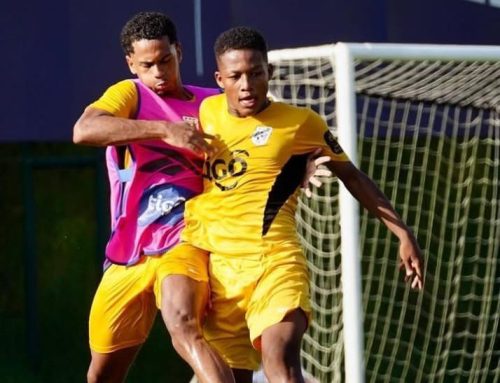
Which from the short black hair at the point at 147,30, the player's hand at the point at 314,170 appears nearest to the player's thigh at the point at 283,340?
the player's hand at the point at 314,170

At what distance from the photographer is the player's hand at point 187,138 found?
15.9ft

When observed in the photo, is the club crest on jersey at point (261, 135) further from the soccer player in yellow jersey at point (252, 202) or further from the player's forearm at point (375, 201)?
the player's forearm at point (375, 201)

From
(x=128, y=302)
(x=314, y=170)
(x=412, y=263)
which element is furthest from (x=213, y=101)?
(x=412, y=263)

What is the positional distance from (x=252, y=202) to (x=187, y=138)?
1.21ft

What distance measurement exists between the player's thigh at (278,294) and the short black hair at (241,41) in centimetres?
72

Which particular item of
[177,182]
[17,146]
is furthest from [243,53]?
[17,146]

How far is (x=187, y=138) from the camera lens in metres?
4.84

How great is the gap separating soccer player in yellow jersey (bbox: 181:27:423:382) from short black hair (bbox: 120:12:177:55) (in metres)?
0.31

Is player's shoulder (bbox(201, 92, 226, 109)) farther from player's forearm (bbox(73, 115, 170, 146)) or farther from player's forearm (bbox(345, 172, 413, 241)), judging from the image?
player's forearm (bbox(345, 172, 413, 241))

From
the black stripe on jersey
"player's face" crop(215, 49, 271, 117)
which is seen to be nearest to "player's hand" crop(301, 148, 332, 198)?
the black stripe on jersey

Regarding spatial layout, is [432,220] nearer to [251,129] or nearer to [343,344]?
[343,344]

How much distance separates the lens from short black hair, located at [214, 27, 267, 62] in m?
5.05

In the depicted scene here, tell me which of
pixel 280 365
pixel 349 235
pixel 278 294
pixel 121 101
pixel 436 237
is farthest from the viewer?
pixel 436 237

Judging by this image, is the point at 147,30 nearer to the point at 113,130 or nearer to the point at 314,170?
the point at 113,130
